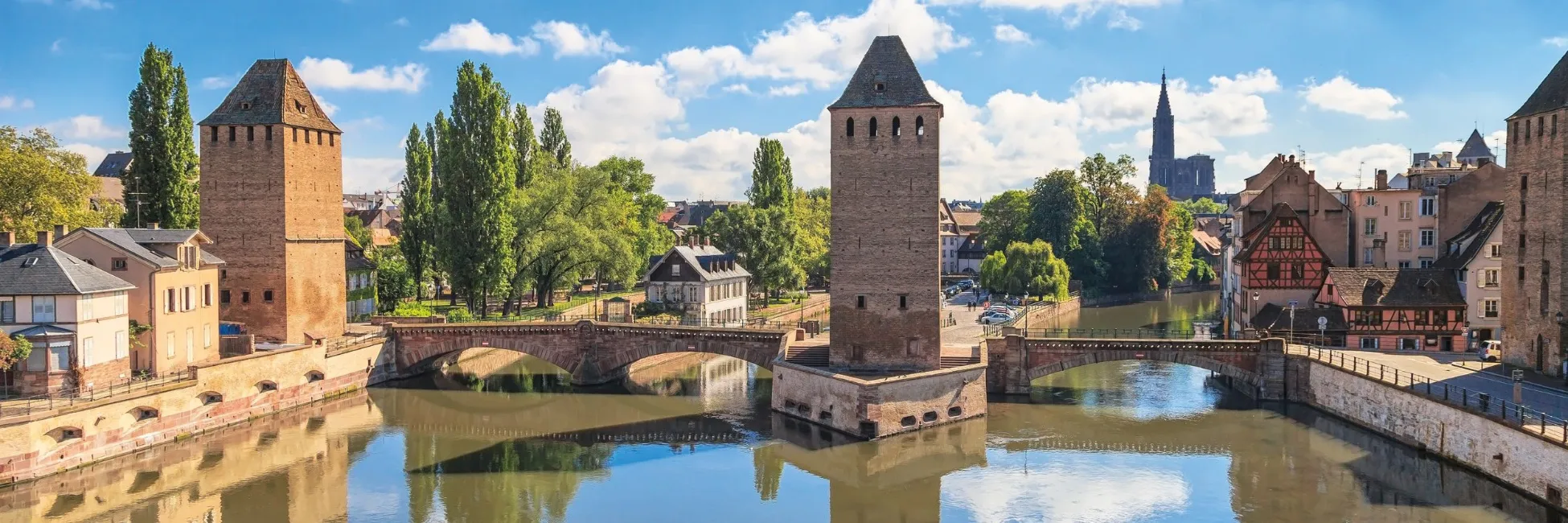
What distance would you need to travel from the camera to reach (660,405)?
1731 inches

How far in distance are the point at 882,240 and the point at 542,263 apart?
27.1 meters

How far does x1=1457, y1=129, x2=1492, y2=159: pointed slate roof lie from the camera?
80.6 metres

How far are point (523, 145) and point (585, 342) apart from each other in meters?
25.2

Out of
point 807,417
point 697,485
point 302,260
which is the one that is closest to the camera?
point 697,485

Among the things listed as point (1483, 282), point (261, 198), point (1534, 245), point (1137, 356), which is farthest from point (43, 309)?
point (1483, 282)

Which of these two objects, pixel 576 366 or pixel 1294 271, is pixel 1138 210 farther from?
pixel 576 366

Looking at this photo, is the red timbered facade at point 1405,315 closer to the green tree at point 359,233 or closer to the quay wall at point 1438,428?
the quay wall at point 1438,428

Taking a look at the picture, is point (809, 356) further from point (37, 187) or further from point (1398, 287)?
point (37, 187)

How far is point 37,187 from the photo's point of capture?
4572cm

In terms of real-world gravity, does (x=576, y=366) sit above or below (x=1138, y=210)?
below

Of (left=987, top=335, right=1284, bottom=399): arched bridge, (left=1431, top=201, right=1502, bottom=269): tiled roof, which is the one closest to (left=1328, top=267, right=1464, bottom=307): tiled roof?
(left=1431, top=201, right=1502, bottom=269): tiled roof

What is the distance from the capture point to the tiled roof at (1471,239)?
4597cm

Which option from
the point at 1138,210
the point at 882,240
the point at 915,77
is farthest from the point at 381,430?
the point at 1138,210

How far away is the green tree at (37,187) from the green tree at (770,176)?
44.1 m
